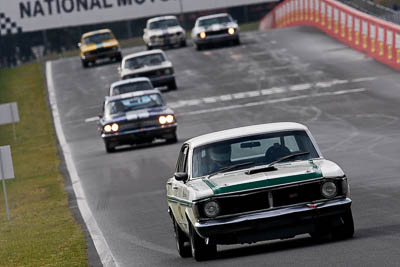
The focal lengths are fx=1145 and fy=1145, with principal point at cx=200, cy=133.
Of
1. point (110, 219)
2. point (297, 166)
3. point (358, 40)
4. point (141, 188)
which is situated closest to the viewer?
point (297, 166)

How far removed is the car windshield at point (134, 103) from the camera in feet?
92.7

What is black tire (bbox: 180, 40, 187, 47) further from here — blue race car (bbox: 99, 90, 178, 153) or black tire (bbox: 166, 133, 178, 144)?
black tire (bbox: 166, 133, 178, 144)

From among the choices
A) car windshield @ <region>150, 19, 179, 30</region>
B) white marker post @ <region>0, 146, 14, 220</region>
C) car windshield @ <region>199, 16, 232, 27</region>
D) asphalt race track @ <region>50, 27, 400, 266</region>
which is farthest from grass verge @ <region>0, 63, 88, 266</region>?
car windshield @ <region>150, 19, 179, 30</region>

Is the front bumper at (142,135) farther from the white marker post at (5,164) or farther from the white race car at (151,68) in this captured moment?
the white race car at (151,68)

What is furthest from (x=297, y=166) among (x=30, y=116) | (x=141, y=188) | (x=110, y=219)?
(x=30, y=116)

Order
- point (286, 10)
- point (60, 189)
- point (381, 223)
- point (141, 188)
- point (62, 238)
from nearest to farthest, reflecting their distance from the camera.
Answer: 1. point (381, 223)
2. point (62, 238)
3. point (141, 188)
4. point (60, 189)
5. point (286, 10)

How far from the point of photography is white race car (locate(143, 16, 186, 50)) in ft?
180

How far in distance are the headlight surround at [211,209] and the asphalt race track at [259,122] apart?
47 centimetres

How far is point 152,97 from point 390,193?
13.7m

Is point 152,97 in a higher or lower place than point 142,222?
lower

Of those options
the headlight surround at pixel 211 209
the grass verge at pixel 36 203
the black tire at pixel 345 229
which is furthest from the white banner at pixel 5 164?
the black tire at pixel 345 229

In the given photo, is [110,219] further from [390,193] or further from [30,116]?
[30,116]

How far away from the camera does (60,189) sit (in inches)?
907

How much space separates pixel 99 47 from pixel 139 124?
1028 inches
